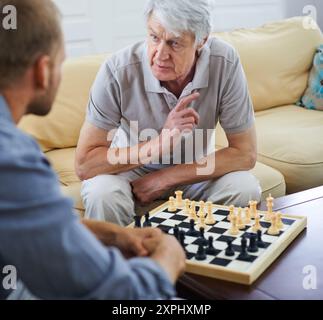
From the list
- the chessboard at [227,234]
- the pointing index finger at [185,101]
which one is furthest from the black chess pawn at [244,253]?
the pointing index finger at [185,101]

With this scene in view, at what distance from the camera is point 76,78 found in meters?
2.53

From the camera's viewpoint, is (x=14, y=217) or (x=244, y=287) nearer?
(x=14, y=217)

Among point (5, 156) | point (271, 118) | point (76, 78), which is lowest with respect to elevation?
point (271, 118)

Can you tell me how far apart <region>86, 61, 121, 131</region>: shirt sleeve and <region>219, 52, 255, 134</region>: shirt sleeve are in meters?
0.38

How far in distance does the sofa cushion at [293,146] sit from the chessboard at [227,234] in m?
0.72

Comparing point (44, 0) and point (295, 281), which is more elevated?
point (44, 0)

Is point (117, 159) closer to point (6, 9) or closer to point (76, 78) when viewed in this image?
point (76, 78)

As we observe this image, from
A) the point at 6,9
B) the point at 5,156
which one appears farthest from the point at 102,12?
the point at 5,156

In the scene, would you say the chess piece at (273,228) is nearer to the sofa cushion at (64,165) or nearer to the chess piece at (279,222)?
the chess piece at (279,222)

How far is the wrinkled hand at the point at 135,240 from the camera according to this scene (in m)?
1.29

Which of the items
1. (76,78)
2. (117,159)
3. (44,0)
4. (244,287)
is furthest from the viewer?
(76,78)

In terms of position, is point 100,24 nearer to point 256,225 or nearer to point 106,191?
point 106,191

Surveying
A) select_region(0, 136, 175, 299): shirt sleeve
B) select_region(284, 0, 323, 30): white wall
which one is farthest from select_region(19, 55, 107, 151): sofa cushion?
select_region(284, 0, 323, 30): white wall
